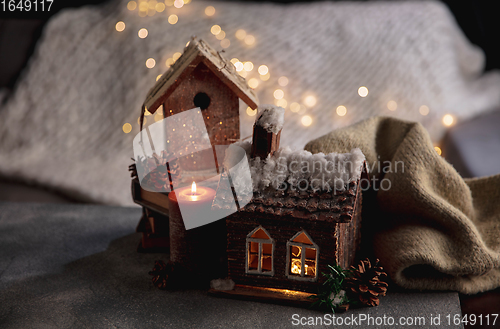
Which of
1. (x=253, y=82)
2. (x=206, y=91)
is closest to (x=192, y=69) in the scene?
(x=206, y=91)

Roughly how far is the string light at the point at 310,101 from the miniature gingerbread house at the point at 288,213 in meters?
1.01

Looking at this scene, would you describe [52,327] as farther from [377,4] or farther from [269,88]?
[377,4]

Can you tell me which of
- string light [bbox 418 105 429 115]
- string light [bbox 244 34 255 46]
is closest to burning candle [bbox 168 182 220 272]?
string light [bbox 244 34 255 46]

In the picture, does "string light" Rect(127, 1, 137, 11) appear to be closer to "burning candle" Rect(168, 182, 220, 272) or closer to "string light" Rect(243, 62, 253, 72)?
"string light" Rect(243, 62, 253, 72)

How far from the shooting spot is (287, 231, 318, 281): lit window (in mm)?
881

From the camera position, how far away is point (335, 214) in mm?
827

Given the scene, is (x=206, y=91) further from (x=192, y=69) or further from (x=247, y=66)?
(x=247, y=66)

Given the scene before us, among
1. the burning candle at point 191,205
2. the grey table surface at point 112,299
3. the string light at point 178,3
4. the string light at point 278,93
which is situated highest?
the string light at point 178,3

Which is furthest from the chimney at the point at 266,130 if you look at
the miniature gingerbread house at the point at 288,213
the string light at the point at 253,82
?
the string light at the point at 253,82

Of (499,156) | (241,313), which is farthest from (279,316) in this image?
(499,156)

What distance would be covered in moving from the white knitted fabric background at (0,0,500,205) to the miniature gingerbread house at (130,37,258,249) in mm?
692

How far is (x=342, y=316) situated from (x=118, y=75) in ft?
4.71

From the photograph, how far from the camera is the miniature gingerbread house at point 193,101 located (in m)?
1.05

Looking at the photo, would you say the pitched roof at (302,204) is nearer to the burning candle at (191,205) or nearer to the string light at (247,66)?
the burning candle at (191,205)
